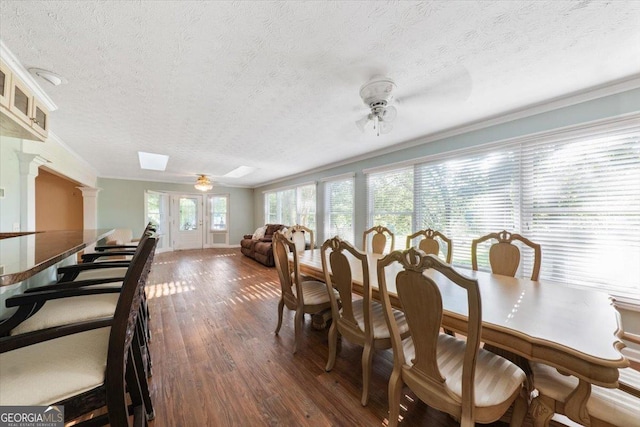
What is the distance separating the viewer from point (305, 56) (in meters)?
1.71

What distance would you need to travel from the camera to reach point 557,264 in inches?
96.1

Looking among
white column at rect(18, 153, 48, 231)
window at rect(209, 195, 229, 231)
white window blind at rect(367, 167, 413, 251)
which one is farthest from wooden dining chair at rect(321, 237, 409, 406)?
window at rect(209, 195, 229, 231)

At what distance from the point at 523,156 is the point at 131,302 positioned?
357 centimetres

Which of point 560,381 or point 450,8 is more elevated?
point 450,8

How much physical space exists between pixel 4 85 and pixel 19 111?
29 centimetres

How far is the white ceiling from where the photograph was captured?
1343 millimetres

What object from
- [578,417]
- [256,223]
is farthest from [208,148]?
[256,223]

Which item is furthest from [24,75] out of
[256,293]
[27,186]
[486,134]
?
[486,134]

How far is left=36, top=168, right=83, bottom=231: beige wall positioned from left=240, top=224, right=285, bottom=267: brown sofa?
161 inches

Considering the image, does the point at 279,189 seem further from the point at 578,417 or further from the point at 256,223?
the point at 578,417

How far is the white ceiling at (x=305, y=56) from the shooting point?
4.41 feet

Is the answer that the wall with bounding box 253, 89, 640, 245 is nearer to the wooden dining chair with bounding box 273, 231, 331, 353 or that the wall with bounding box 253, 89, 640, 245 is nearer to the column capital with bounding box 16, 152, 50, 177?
the wooden dining chair with bounding box 273, 231, 331, 353

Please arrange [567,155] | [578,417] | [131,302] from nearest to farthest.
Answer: [131,302]
[578,417]
[567,155]

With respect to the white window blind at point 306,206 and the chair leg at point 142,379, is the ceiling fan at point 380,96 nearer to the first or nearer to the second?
the chair leg at point 142,379
